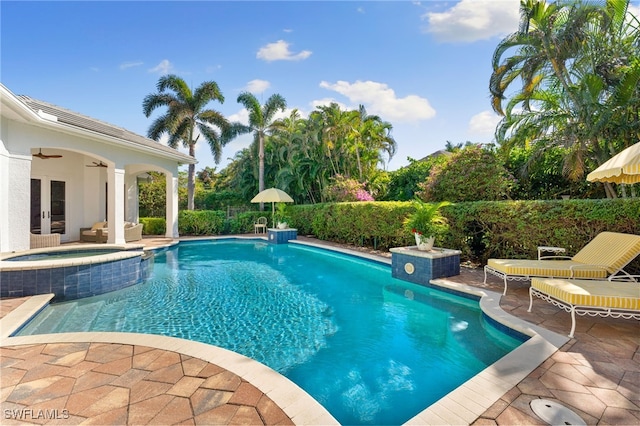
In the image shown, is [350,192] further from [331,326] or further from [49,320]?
[49,320]

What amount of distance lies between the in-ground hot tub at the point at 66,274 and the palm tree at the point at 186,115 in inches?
546

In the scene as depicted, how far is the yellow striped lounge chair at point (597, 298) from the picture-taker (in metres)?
4.48

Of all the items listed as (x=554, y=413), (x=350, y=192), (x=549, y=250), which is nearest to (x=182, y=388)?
(x=554, y=413)

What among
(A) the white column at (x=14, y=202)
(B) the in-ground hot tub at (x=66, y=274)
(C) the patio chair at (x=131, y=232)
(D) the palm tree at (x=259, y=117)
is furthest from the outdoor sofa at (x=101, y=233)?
(D) the palm tree at (x=259, y=117)

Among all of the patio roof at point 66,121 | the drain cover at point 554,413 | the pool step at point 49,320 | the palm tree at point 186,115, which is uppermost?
the palm tree at point 186,115

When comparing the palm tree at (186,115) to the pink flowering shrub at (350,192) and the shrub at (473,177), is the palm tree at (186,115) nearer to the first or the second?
the pink flowering shrub at (350,192)

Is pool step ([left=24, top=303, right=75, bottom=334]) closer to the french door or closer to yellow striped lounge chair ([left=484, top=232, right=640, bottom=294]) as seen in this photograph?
yellow striped lounge chair ([left=484, top=232, right=640, bottom=294])

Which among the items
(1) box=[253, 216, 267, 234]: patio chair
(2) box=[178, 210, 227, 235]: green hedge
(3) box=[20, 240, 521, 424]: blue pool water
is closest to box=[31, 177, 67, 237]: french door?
(2) box=[178, 210, 227, 235]: green hedge

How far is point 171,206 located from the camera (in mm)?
17859

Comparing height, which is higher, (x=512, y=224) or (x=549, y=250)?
(x=512, y=224)

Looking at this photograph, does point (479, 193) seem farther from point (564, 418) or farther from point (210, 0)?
point (210, 0)

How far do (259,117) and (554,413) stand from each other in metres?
24.9

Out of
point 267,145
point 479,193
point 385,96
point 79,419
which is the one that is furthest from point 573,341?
point 267,145

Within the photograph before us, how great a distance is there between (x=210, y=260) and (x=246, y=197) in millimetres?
17929
